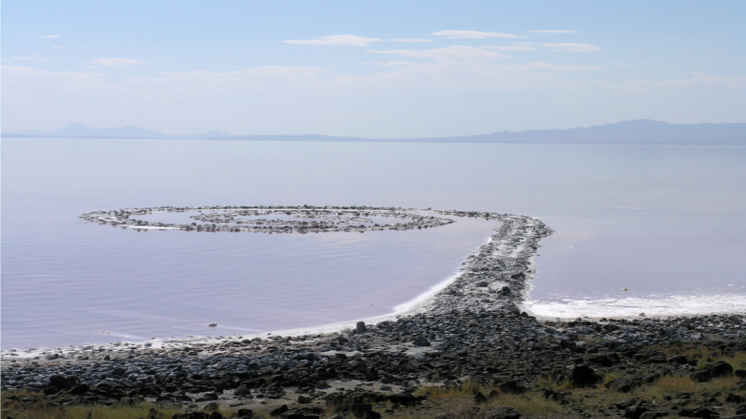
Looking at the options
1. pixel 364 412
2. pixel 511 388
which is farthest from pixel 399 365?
pixel 364 412

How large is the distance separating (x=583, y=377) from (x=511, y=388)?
157 centimetres

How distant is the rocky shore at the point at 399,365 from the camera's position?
12820 mm

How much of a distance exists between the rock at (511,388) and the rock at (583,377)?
3.59 ft

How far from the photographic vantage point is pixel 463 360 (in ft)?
53.7

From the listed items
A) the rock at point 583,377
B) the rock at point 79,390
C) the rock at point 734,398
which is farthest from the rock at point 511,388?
the rock at point 79,390

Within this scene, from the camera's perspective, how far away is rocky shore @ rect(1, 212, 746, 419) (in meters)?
12.8

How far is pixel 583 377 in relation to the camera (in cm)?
1402

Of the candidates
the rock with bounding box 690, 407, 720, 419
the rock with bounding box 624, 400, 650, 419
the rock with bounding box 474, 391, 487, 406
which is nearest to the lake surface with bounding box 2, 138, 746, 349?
the rock with bounding box 474, 391, 487, 406

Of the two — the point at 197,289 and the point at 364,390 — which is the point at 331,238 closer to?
the point at 197,289

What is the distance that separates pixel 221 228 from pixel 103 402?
3072 centimetres

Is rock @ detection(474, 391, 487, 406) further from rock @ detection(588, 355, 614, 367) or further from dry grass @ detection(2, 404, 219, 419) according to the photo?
rock @ detection(588, 355, 614, 367)

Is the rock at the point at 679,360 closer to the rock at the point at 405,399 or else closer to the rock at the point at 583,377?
the rock at the point at 583,377

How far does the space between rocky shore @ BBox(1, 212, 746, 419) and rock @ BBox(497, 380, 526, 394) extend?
0.02 meters

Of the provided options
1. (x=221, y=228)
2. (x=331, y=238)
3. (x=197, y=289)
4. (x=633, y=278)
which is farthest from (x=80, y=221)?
(x=633, y=278)
